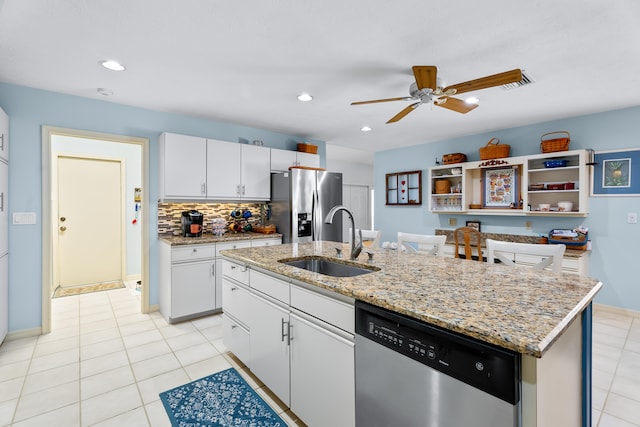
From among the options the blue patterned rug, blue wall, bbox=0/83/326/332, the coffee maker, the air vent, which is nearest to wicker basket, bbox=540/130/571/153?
the air vent

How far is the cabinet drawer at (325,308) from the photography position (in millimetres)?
1389

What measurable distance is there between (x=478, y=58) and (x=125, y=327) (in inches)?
160

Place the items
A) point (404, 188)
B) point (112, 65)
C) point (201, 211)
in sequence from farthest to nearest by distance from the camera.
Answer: point (404, 188) → point (201, 211) → point (112, 65)

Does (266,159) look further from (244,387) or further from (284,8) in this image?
(244,387)

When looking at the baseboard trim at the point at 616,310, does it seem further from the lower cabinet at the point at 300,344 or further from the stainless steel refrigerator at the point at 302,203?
the lower cabinet at the point at 300,344

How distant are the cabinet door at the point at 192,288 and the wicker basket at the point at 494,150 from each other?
393 cm

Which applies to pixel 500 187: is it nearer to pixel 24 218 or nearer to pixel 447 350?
pixel 447 350

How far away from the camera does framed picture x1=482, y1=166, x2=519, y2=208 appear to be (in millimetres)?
4332

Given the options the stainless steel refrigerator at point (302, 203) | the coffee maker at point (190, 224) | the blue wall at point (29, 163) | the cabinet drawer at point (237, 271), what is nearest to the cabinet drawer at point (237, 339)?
the cabinet drawer at point (237, 271)

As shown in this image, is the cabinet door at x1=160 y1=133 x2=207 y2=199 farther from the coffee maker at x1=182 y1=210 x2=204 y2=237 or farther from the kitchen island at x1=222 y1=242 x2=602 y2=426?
the kitchen island at x1=222 y1=242 x2=602 y2=426

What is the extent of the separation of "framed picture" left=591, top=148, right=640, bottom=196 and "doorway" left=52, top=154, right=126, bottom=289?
6.60 metres

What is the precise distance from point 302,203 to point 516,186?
297 centimetres

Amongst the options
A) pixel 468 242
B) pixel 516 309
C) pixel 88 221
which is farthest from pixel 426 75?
pixel 88 221

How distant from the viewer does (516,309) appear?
1.11 m
